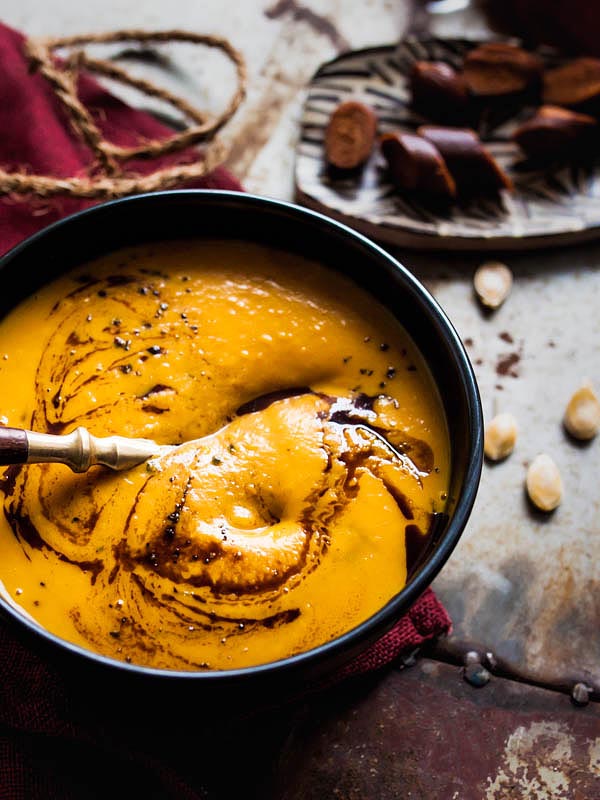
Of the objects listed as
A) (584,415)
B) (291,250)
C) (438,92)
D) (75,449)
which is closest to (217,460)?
(75,449)

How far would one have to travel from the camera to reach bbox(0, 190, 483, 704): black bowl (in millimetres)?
820

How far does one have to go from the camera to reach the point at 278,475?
96 centimetres

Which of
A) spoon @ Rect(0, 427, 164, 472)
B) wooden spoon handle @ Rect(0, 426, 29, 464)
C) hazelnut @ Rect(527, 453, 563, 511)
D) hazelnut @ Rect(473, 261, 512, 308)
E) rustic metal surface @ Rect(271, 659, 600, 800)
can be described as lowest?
rustic metal surface @ Rect(271, 659, 600, 800)

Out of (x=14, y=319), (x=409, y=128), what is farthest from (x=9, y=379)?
(x=409, y=128)

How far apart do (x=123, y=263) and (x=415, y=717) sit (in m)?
0.61

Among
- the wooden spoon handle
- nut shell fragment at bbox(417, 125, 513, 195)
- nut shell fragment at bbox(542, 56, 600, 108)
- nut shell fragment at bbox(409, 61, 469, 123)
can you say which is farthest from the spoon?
nut shell fragment at bbox(542, 56, 600, 108)

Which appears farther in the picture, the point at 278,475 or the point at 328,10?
the point at 328,10

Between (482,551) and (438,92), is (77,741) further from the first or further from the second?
(438,92)

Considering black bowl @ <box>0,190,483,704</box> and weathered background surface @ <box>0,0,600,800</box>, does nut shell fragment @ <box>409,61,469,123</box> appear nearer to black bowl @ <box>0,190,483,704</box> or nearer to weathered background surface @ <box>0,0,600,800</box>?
weathered background surface @ <box>0,0,600,800</box>

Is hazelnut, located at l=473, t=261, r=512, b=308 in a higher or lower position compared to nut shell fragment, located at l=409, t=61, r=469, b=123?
lower

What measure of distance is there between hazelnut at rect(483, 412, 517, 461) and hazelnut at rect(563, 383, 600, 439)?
0.26ft

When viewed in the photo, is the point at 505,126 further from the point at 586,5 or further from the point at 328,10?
the point at 328,10

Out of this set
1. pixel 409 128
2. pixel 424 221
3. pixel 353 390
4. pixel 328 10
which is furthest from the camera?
pixel 328 10

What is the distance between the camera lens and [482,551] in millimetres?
1162
